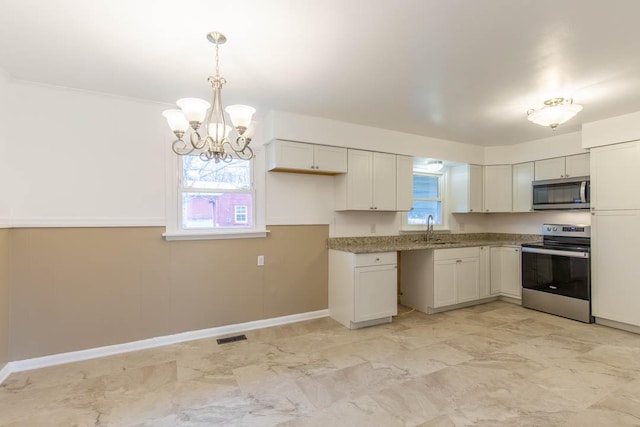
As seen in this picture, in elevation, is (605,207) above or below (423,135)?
below

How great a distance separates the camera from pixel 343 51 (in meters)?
2.21

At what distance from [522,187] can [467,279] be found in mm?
1681

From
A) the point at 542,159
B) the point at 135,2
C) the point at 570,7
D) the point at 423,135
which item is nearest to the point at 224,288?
the point at 135,2

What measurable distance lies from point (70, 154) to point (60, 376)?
1.87m

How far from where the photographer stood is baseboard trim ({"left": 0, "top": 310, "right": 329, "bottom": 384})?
8.83 feet

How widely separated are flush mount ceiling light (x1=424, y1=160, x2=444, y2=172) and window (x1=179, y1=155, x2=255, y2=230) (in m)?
2.76

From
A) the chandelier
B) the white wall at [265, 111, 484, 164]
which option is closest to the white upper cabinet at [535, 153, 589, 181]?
the white wall at [265, 111, 484, 164]

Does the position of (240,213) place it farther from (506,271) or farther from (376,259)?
(506,271)

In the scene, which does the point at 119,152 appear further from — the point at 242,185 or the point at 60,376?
the point at 60,376

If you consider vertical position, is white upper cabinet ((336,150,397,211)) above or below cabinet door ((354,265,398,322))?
above

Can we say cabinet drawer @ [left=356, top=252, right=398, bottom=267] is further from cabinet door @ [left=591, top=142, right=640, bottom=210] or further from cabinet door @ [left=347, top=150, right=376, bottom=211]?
cabinet door @ [left=591, top=142, right=640, bottom=210]

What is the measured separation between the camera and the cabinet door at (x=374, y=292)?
3602 millimetres

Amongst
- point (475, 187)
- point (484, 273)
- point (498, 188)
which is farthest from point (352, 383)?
point (498, 188)

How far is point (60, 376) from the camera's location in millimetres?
2576
